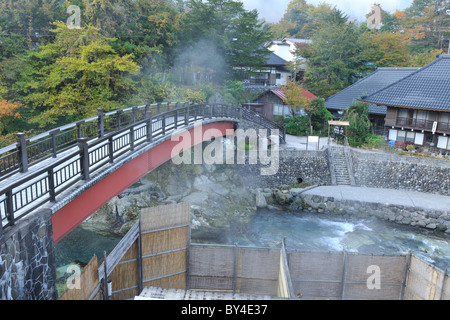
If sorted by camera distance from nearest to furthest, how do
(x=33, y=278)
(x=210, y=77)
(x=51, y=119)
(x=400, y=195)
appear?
1. (x=33, y=278)
2. (x=51, y=119)
3. (x=400, y=195)
4. (x=210, y=77)

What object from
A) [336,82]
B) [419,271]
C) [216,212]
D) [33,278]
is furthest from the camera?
[336,82]

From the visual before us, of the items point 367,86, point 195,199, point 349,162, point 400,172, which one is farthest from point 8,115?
point 367,86

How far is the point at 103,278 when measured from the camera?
8594 mm

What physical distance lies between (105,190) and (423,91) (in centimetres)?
2348

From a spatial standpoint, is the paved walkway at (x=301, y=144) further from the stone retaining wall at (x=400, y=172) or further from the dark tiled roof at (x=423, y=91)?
the dark tiled roof at (x=423, y=91)

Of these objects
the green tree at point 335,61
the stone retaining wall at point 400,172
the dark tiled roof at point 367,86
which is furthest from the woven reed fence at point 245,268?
the green tree at point 335,61

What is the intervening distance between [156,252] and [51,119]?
1171cm

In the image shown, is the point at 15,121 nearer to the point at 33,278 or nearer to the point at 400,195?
the point at 33,278

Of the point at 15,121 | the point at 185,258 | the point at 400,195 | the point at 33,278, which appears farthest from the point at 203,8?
the point at 33,278

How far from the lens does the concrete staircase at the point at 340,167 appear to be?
23953 mm

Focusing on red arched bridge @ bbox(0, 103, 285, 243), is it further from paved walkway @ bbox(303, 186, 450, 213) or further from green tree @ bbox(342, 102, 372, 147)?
green tree @ bbox(342, 102, 372, 147)

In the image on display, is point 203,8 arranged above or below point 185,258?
above

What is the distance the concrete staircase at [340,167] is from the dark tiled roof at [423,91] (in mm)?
4772

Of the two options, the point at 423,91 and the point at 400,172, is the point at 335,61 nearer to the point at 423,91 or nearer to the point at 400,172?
the point at 423,91
